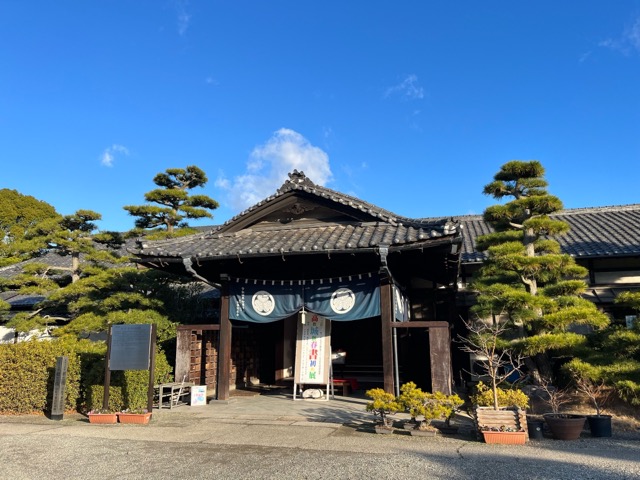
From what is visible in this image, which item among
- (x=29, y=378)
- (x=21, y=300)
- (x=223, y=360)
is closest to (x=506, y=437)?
(x=223, y=360)

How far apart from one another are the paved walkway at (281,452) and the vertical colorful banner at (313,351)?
2.19m

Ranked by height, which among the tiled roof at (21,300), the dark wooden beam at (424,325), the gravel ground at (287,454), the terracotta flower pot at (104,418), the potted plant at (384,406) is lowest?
the gravel ground at (287,454)

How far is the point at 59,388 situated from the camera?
33.6 feet

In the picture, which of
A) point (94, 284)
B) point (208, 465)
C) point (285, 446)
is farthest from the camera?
point (94, 284)

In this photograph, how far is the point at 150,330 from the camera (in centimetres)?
938

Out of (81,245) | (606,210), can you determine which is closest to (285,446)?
(81,245)

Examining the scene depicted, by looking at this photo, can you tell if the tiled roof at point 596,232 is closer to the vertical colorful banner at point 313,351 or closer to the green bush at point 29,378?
the vertical colorful banner at point 313,351

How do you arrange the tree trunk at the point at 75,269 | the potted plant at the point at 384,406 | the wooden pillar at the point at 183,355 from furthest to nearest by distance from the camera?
the tree trunk at the point at 75,269 → the wooden pillar at the point at 183,355 → the potted plant at the point at 384,406

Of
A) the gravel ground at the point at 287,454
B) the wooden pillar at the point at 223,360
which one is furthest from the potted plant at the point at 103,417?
the wooden pillar at the point at 223,360

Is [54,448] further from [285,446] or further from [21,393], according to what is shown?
[21,393]

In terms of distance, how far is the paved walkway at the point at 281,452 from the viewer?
5723 mm

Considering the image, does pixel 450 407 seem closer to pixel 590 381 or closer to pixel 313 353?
pixel 590 381

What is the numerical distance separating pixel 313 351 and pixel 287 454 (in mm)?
5445

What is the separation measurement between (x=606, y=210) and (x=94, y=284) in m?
20.3
